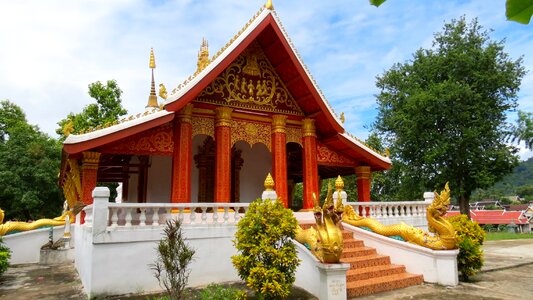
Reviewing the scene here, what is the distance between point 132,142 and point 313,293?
515 centimetres

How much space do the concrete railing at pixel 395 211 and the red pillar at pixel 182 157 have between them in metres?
4.21

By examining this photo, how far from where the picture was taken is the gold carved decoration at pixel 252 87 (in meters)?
9.82

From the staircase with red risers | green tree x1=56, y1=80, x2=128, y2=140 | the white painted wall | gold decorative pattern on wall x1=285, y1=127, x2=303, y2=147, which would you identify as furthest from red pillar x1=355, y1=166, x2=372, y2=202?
green tree x1=56, y1=80, x2=128, y2=140

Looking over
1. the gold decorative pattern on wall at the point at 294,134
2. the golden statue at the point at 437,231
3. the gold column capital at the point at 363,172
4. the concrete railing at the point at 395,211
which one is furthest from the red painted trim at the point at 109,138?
the gold column capital at the point at 363,172

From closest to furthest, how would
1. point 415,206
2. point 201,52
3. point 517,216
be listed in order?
point 415,206 < point 201,52 < point 517,216

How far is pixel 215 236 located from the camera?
7.53 metres

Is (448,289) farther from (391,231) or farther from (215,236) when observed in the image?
(215,236)

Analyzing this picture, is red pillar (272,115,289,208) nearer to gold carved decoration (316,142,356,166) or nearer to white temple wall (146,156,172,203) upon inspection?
gold carved decoration (316,142,356,166)

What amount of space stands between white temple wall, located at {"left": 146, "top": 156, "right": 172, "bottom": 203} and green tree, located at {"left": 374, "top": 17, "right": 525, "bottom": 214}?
52.2 feet

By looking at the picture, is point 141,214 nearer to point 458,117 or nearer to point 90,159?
point 90,159

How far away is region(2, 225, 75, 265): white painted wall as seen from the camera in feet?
39.2

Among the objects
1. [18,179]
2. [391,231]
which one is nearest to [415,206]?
[391,231]

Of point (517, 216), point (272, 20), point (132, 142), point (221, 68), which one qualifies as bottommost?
point (517, 216)

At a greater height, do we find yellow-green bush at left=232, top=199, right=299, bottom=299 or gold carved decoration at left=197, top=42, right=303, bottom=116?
gold carved decoration at left=197, top=42, right=303, bottom=116
